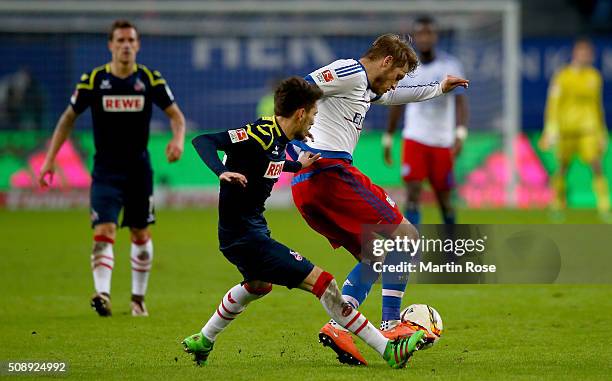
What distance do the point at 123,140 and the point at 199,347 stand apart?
10.7 ft

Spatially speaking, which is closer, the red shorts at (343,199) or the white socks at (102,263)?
the red shorts at (343,199)

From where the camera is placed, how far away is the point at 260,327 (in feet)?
29.3

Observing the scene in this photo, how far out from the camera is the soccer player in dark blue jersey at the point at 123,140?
973 cm

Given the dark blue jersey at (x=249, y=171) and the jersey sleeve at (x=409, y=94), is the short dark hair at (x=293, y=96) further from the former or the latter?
the jersey sleeve at (x=409, y=94)

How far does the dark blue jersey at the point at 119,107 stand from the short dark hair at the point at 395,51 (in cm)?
280

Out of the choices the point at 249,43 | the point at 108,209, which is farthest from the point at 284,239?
the point at 249,43

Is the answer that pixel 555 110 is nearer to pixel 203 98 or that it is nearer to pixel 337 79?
pixel 203 98

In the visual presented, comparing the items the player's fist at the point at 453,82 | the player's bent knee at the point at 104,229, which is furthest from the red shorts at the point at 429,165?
Answer: the player's fist at the point at 453,82

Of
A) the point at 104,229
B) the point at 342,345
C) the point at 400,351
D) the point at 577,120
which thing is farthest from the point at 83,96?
the point at 577,120

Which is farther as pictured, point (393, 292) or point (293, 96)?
point (393, 292)

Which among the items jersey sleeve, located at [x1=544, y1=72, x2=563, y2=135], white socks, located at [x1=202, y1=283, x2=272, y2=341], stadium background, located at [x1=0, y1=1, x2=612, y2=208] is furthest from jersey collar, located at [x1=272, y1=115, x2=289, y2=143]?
stadium background, located at [x1=0, y1=1, x2=612, y2=208]

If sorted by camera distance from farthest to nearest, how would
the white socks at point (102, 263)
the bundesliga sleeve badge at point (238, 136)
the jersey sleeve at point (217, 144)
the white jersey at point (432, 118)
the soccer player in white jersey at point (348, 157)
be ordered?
the white jersey at point (432, 118), the white socks at point (102, 263), the soccer player in white jersey at point (348, 157), the bundesliga sleeve badge at point (238, 136), the jersey sleeve at point (217, 144)

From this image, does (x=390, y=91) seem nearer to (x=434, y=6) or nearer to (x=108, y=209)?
(x=108, y=209)

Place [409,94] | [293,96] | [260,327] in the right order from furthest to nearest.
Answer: [260,327] < [409,94] < [293,96]
